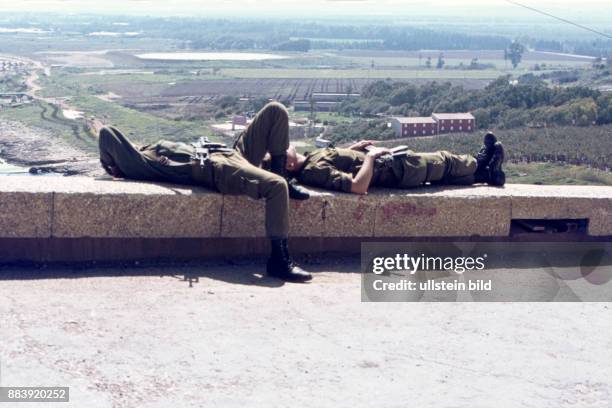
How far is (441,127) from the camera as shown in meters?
29.9

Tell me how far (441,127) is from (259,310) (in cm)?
2532

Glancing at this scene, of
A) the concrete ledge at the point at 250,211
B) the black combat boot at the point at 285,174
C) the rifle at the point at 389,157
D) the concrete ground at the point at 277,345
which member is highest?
the rifle at the point at 389,157

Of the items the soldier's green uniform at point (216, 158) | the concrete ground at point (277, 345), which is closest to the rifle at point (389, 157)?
the soldier's green uniform at point (216, 158)

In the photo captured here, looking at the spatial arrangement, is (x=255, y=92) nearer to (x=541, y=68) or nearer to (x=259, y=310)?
(x=541, y=68)

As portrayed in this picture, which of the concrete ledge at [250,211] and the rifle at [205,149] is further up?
the rifle at [205,149]

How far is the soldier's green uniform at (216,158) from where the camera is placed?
6.03 m

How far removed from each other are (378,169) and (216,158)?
46.9 inches

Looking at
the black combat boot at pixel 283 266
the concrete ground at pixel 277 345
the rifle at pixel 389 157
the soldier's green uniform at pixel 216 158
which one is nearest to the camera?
the concrete ground at pixel 277 345

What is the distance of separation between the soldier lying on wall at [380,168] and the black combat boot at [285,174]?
21 cm

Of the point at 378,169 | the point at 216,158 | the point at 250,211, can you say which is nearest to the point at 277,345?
the point at 250,211

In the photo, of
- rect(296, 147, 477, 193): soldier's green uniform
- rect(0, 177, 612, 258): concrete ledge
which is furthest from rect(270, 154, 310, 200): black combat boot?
rect(296, 147, 477, 193): soldier's green uniform

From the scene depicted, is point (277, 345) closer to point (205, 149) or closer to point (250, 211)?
point (250, 211)

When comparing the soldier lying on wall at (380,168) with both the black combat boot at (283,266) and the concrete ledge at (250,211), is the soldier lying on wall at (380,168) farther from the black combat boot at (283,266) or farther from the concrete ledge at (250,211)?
the black combat boot at (283,266)

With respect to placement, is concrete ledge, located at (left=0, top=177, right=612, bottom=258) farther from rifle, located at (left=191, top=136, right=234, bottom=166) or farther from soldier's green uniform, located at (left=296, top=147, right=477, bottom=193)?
rifle, located at (left=191, top=136, right=234, bottom=166)
